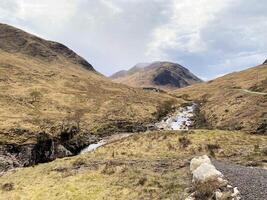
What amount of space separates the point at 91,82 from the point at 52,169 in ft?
329

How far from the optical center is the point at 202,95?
144 meters

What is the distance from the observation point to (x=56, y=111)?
9300cm

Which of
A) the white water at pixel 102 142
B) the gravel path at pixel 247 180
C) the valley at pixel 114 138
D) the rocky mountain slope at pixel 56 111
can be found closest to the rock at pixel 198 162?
the valley at pixel 114 138

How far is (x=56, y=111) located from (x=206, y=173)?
6807 cm

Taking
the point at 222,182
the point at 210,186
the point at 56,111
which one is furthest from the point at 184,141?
the point at 56,111

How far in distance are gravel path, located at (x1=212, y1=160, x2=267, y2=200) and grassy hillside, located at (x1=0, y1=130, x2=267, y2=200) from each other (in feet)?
11.4

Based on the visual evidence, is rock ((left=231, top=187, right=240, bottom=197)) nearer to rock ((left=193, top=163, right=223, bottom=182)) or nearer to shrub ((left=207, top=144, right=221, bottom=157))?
rock ((left=193, top=163, right=223, bottom=182))

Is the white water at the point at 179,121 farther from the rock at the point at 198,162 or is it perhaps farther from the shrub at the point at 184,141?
the rock at the point at 198,162

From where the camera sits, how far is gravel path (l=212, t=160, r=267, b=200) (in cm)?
2477

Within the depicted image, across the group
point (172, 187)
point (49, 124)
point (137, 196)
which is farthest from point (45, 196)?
point (49, 124)

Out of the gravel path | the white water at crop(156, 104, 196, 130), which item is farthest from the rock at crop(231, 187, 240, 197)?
the white water at crop(156, 104, 196, 130)

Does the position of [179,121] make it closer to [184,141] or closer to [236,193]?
[184,141]

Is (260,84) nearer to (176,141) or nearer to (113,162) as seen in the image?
(176,141)

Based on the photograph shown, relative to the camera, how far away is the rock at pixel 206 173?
2816 centimetres
